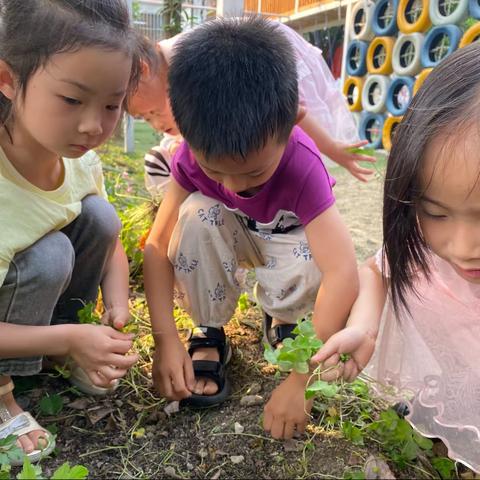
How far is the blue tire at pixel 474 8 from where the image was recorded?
447cm

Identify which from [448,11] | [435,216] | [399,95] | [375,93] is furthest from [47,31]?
[375,93]

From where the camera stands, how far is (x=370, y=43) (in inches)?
253

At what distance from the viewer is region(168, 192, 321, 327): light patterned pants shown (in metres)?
1.46

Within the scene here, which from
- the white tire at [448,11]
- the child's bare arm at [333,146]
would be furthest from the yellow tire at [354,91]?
the child's bare arm at [333,146]

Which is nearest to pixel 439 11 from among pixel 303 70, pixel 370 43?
pixel 370 43

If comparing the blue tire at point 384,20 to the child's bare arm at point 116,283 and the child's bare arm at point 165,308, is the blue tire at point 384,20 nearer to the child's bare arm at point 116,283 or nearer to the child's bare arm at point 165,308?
the child's bare arm at point 165,308

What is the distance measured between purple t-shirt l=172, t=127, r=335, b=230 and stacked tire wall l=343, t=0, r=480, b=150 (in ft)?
12.2

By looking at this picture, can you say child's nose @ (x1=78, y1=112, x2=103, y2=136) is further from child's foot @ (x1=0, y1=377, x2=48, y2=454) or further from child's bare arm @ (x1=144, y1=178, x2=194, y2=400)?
child's foot @ (x1=0, y1=377, x2=48, y2=454)

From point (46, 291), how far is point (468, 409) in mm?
938

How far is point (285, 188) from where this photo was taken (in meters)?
1.32

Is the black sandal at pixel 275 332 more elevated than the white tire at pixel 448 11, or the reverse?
the white tire at pixel 448 11

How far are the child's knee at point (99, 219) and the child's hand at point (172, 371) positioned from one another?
31cm

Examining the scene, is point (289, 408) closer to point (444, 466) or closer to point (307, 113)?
point (444, 466)

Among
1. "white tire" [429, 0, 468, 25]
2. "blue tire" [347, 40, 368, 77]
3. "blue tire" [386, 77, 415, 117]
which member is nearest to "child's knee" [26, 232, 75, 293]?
"white tire" [429, 0, 468, 25]
